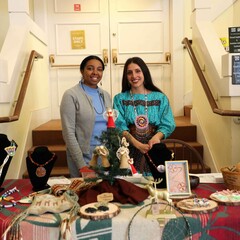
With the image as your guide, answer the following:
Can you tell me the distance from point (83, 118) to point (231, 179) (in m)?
0.93

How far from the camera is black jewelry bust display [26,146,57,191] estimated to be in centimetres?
156

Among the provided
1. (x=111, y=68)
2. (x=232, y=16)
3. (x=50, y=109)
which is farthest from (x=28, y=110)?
(x=232, y=16)

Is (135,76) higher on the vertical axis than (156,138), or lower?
higher

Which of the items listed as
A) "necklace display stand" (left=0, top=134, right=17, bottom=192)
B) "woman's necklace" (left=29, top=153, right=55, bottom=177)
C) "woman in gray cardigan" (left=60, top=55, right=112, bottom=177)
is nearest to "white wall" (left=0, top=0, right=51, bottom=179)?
"woman in gray cardigan" (left=60, top=55, right=112, bottom=177)

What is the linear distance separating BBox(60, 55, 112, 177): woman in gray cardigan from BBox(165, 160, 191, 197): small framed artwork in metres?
0.69

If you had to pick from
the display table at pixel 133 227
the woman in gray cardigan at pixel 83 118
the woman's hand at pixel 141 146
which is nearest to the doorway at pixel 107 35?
the woman in gray cardigan at pixel 83 118


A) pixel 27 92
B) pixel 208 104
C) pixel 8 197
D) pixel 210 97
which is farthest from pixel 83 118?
pixel 27 92

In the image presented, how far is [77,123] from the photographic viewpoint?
6.73 feet

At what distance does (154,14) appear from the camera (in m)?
4.84

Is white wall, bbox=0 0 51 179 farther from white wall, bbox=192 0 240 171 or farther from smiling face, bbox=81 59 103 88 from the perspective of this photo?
white wall, bbox=192 0 240 171

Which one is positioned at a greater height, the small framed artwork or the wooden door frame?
the wooden door frame

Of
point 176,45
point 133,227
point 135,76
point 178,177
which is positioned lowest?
point 133,227

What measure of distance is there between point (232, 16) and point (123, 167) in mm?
3600

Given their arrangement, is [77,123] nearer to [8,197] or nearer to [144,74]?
[144,74]
